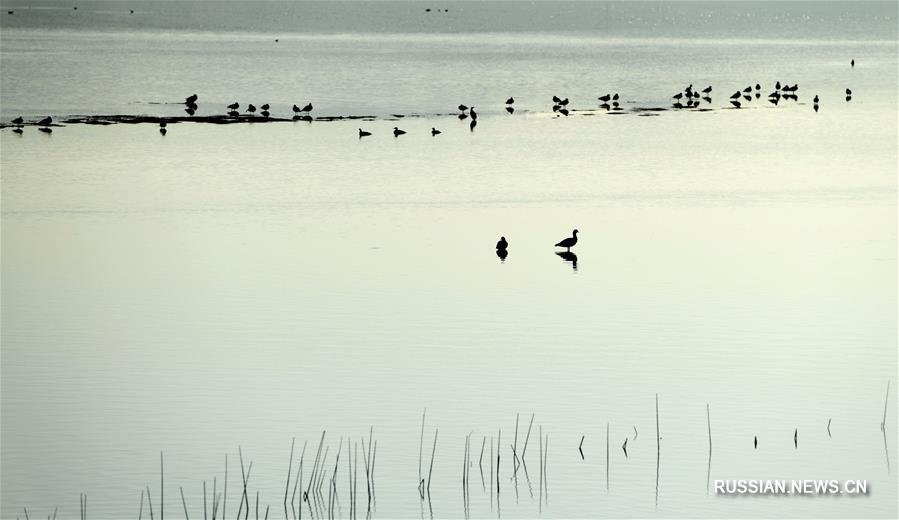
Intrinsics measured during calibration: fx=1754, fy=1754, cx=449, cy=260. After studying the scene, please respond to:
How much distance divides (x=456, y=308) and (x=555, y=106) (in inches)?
1189

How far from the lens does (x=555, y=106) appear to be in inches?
1935

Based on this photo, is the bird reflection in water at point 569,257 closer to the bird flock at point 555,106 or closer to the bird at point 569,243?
the bird at point 569,243

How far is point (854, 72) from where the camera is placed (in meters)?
70.2

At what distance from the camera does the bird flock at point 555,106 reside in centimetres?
4253

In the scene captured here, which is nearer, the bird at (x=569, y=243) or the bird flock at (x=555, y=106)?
the bird at (x=569, y=243)

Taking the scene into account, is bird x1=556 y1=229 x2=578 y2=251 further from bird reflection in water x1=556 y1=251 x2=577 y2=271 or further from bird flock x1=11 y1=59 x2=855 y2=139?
bird flock x1=11 y1=59 x2=855 y2=139

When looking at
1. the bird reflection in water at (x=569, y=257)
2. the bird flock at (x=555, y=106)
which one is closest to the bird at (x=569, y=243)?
the bird reflection in water at (x=569, y=257)

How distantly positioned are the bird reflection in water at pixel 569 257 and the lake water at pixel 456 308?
183 millimetres

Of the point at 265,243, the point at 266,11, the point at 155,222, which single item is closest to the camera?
the point at 265,243

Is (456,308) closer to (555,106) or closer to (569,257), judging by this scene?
(569,257)

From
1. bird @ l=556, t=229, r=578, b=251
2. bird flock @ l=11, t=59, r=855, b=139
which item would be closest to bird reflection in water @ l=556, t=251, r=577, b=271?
bird @ l=556, t=229, r=578, b=251

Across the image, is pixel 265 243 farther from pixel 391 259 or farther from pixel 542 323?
pixel 542 323

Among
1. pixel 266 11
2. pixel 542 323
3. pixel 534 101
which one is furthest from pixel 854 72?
pixel 266 11

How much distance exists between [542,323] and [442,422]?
417 cm
